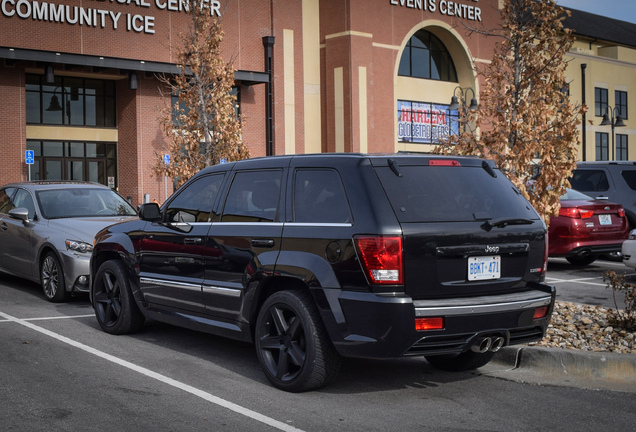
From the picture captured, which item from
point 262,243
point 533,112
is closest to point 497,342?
point 262,243

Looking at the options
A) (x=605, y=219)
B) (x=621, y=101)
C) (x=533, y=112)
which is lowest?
(x=605, y=219)

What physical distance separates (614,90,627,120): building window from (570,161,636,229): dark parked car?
47.2 m

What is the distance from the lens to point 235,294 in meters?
6.49

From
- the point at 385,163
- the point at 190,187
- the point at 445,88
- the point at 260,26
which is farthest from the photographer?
the point at 445,88

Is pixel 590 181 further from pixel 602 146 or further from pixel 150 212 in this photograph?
pixel 602 146

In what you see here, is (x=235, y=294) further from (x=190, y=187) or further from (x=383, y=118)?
(x=383, y=118)

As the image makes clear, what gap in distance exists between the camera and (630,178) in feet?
52.8

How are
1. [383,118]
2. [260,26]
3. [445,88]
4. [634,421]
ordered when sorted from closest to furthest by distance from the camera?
[634,421], [260,26], [383,118], [445,88]

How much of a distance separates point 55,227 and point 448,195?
6.87 metres

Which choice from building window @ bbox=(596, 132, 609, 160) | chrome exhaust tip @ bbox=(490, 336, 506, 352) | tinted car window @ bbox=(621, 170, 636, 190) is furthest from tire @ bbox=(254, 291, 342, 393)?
building window @ bbox=(596, 132, 609, 160)

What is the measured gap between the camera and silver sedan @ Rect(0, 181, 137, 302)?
1046 cm

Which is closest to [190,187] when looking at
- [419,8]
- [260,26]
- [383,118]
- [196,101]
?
[196,101]

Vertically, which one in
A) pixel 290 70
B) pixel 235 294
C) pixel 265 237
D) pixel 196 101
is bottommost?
pixel 235 294

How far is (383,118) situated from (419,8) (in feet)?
23.3
